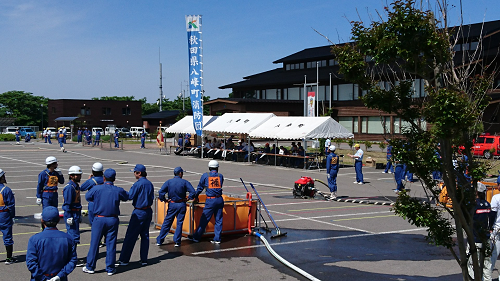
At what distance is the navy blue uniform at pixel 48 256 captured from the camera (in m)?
5.69

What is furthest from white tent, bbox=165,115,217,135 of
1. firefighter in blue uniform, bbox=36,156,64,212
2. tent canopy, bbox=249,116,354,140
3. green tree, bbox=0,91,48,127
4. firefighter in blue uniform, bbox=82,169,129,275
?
green tree, bbox=0,91,48,127

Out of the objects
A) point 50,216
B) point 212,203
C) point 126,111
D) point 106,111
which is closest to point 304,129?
point 212,203

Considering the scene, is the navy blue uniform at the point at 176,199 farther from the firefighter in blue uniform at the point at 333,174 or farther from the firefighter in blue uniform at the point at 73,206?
the firefighter in blue uniform at the point at 333,174

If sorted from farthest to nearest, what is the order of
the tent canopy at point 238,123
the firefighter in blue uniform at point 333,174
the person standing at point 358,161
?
the tent canopy at point 238,123 → the person standing at point 358,161 → the firefighter in blue uniform at point 333,174

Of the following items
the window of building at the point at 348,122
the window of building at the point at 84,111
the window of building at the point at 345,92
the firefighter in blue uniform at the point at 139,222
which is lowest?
the firefighter in blue uniform at the point at 139,222

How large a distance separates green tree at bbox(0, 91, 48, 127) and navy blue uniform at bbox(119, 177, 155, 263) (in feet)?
319

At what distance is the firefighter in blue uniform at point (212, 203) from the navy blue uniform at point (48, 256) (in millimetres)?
5514

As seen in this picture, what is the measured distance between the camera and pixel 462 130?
226 inches

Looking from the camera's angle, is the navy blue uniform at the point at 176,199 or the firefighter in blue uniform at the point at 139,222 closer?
the firefighter in blue uniform at the point at 139,222

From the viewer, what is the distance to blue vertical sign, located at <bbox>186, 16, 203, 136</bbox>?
1417 inches

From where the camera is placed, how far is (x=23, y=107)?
10094 cm

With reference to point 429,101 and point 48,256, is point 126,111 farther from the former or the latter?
point 429,101

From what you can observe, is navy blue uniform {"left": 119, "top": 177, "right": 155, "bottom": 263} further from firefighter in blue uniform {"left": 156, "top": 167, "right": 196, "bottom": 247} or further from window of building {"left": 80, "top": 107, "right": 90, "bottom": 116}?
window of building {"left": 80, "top": 107, "right": 90, "bottom": 116}

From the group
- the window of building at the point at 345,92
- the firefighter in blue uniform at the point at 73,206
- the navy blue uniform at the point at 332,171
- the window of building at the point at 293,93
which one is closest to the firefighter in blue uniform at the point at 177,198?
the firefighter in blue uniform at the point at 73,206
